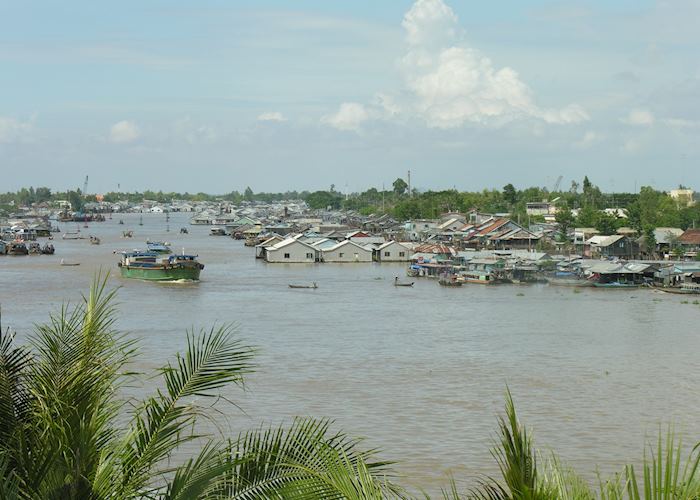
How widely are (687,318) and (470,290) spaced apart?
6271mm

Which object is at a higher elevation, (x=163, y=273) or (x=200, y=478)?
(x=200, y=478)

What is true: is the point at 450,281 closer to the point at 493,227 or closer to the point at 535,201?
the point at 493,227

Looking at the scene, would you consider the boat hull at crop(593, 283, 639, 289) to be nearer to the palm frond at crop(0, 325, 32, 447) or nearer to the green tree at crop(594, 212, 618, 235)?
the green tree at crop(594, 212, 618, 235)

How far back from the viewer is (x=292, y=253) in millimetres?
30000

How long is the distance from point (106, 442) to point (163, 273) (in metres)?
21.1

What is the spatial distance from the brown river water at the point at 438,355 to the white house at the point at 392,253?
625 cm

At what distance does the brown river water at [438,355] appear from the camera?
824cm

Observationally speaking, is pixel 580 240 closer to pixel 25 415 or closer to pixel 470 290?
pixel 470 290

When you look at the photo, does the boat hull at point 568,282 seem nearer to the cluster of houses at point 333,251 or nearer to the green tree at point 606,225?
the cluster of houses at point 333,251

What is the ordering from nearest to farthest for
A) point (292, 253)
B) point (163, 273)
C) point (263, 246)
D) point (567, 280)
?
point (163, 273) → point (567, 280) → point (292, 253) → point (263, 246)

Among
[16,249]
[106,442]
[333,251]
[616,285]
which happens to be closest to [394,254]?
[333,251]

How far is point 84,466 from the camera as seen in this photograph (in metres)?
2.46

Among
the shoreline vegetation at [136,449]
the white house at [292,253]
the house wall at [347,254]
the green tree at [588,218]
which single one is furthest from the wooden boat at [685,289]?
the shoreline vegetation at [136,449]

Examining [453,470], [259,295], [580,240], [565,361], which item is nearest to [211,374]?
[453,470]
